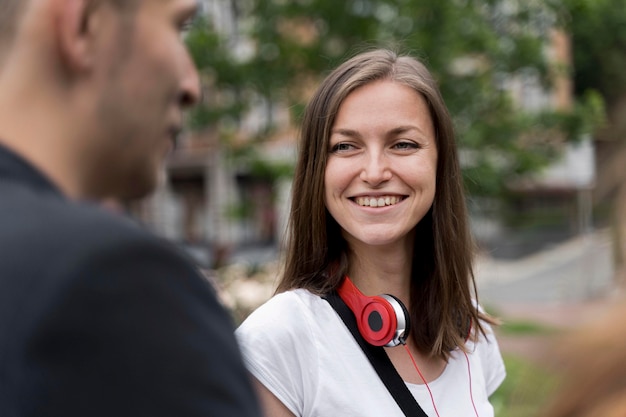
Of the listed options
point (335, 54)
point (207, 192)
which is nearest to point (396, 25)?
point (335, 54)

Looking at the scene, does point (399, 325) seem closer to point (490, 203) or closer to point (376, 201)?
point (376, 201)

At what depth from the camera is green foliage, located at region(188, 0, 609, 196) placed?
7.16m

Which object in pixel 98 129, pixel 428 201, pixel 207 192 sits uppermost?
pixel 98 129

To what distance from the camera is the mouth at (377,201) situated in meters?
1.77

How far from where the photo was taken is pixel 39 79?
0.74 metres

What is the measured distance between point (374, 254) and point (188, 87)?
109cm

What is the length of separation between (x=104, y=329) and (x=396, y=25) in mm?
6765

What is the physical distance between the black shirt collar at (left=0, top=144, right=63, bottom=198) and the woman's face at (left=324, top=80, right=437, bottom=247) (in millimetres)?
1100

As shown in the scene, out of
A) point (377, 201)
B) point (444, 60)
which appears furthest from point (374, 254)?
point (444, 60)

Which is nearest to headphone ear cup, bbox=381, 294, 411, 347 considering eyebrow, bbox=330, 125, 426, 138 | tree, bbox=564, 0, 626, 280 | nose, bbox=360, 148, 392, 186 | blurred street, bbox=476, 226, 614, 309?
nose, bbox=360, 148, 392, 186

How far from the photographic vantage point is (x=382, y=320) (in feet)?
5.32

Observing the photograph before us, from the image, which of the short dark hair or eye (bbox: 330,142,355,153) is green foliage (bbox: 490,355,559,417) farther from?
eye (bbox: 330,142,355,153)

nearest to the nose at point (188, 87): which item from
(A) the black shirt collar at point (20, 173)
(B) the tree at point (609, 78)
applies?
(A) the black shirt collar at point (20, 173)

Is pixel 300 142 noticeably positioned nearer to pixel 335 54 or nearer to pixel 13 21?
pixel 13 21
